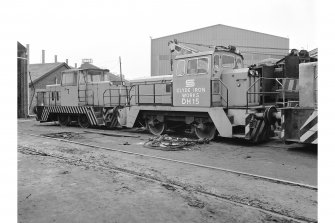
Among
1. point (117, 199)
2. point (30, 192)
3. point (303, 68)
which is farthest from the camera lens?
point (303, 68)

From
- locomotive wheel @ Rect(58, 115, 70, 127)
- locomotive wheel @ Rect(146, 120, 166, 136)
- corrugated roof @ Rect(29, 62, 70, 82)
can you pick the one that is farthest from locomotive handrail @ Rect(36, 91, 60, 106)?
corrugated roof @ Rect(29, 62, 70, 82)

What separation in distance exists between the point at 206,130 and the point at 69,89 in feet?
25.7

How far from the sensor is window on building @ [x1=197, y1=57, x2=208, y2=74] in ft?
31.2

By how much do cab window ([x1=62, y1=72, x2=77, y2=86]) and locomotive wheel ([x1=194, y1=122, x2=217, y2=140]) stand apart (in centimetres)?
723

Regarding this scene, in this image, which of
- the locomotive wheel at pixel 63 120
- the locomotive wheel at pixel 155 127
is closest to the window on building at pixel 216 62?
the locomotive wheel at pixel 155 127

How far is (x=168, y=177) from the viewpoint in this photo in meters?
5.30

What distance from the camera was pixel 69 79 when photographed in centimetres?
1486

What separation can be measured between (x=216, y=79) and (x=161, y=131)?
2916 millimetres

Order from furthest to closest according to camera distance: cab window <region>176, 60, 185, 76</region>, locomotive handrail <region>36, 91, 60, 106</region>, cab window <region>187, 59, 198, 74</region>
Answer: locomotive handrail <region>36, 91, 60, 106</region>
cab window <region>176, 60, 185, 76</region>
cab window <region>187, 59, 198, 74</region>

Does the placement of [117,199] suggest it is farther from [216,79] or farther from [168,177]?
[216,79]

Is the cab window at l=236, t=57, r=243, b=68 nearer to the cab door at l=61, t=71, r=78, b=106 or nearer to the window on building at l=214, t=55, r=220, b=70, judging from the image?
the window on building at l=214, t=55, r=220, b=70

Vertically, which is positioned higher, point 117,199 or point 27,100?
point 27,100

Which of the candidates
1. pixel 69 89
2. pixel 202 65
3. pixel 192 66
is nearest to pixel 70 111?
pixel 69 89

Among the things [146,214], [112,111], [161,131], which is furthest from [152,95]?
[146,214]
